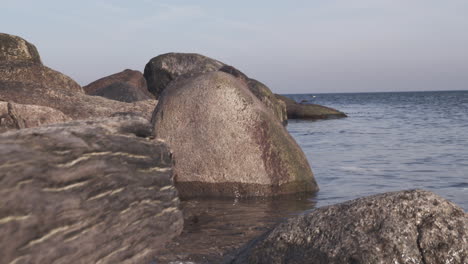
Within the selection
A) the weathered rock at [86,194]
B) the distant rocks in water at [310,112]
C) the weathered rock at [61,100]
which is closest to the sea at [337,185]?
the weathered rock at [86,194]

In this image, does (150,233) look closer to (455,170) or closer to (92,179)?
(92,179)

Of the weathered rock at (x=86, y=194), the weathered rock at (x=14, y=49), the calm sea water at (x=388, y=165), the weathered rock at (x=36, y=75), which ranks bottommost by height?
the calm sea water at (x=388, y=165)

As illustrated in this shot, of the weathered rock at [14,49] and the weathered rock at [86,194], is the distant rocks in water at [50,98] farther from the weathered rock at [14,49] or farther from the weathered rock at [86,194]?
the weathered rock at [86,194]

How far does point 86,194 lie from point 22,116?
6.29 m

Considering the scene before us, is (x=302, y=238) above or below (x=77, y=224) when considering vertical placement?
below

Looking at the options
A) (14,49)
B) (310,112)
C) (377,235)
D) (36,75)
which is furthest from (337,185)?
(310,112)

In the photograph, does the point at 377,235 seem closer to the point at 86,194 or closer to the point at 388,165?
the point at 86,194

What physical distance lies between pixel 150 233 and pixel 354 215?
1450 mm

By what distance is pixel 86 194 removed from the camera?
2.91 m

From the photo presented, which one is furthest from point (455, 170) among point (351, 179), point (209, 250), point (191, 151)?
point (209, 250)

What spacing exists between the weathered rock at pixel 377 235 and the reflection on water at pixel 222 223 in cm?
102

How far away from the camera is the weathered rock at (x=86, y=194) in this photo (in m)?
2.62

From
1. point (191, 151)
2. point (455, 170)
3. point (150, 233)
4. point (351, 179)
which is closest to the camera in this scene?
point (150, 233)

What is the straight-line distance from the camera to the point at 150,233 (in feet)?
11.0
